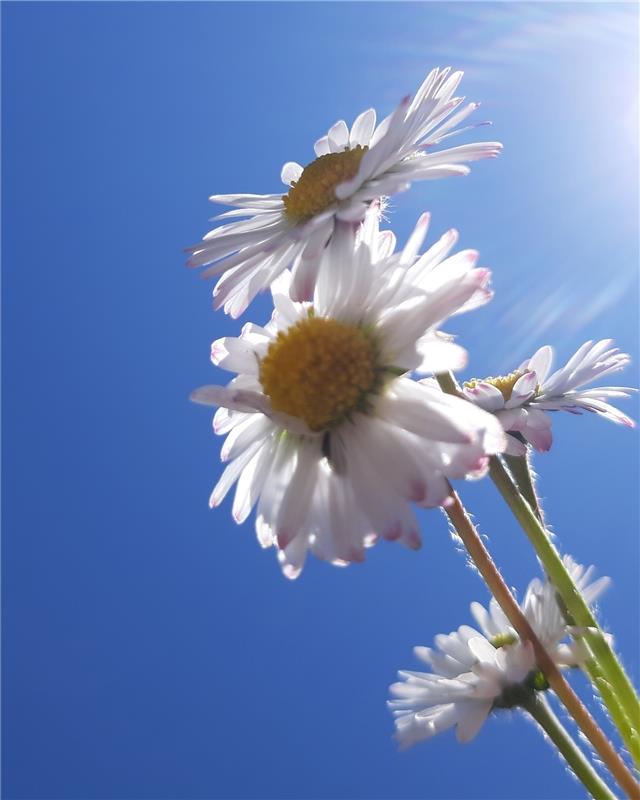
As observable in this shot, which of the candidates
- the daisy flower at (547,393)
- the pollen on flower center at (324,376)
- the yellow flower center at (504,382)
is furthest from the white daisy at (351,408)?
the yellow flower center at (504,382)

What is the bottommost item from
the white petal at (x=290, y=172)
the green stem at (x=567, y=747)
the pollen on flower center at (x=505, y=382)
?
the green stem at (x=567, y=747)

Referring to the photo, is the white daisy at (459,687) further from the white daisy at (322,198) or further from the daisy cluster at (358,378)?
the white daisy at (322,198)

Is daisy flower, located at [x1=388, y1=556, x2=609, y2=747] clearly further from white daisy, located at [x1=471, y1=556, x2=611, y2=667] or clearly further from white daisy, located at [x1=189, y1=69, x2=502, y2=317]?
white daisy, located at [x1=189, y1=69, x2=502, y2=317]

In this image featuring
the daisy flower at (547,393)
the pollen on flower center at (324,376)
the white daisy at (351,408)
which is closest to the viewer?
the white daisy at (351,408)

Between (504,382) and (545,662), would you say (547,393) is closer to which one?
(504,382)

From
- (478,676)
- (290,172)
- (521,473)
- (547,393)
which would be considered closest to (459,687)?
(478,676)

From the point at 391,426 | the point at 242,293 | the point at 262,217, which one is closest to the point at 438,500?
the point at 391,426

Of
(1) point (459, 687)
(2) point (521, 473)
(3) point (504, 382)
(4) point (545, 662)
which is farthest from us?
(3) point (504, 382)

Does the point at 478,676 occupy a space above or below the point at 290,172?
below
